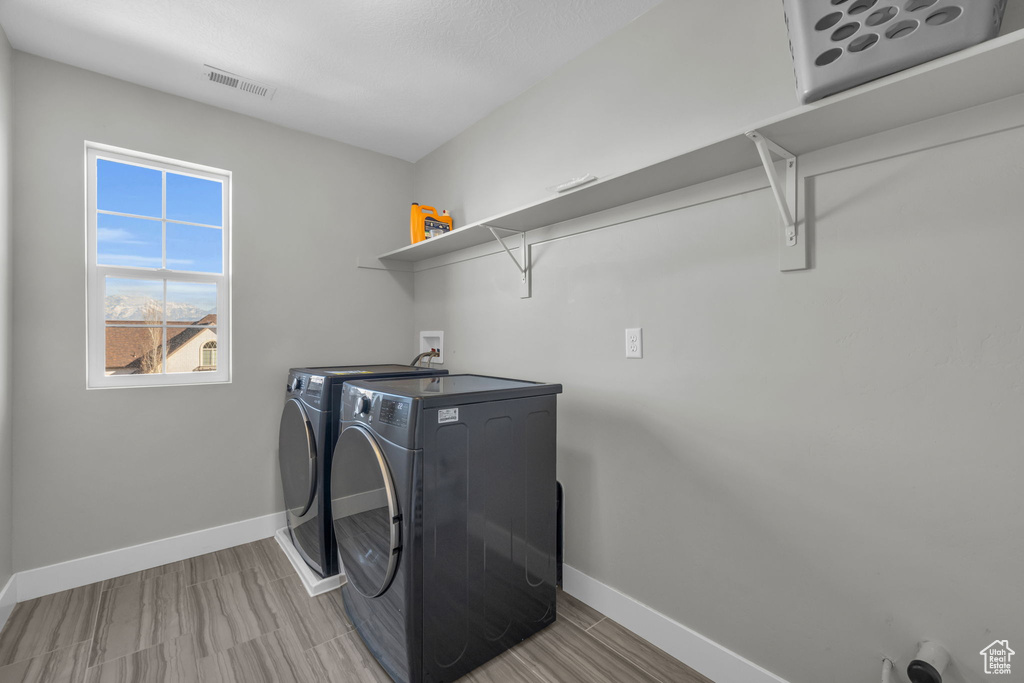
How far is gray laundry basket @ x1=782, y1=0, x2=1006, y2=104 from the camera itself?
88 cm

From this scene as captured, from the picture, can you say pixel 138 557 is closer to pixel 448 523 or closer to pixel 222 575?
pixel 222 575

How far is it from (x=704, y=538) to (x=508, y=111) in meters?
2.20

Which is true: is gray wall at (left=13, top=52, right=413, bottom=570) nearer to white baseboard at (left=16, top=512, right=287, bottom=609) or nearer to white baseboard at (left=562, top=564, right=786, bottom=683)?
white baseboard at (left=16, top=512, right=287, bottom=609)

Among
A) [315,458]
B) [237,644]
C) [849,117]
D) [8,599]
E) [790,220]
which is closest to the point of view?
[849,117]

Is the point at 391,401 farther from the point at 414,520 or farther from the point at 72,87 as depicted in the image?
the point at 72,87

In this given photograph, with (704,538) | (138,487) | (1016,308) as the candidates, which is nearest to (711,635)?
(704,538)

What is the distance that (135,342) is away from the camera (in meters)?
2.30

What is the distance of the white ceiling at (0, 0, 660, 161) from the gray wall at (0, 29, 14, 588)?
0.25 meters

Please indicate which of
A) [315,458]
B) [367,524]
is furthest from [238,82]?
[367,524]

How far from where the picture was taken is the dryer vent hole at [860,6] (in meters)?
0.96

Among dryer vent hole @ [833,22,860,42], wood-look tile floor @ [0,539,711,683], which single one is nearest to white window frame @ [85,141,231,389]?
wood-look tile floor @ [0,539,711,683]

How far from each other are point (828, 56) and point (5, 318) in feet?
9.82

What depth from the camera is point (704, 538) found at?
1572 millimetres

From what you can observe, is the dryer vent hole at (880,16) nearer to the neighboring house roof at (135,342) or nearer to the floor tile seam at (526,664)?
the floor tile seam at (526,664)
